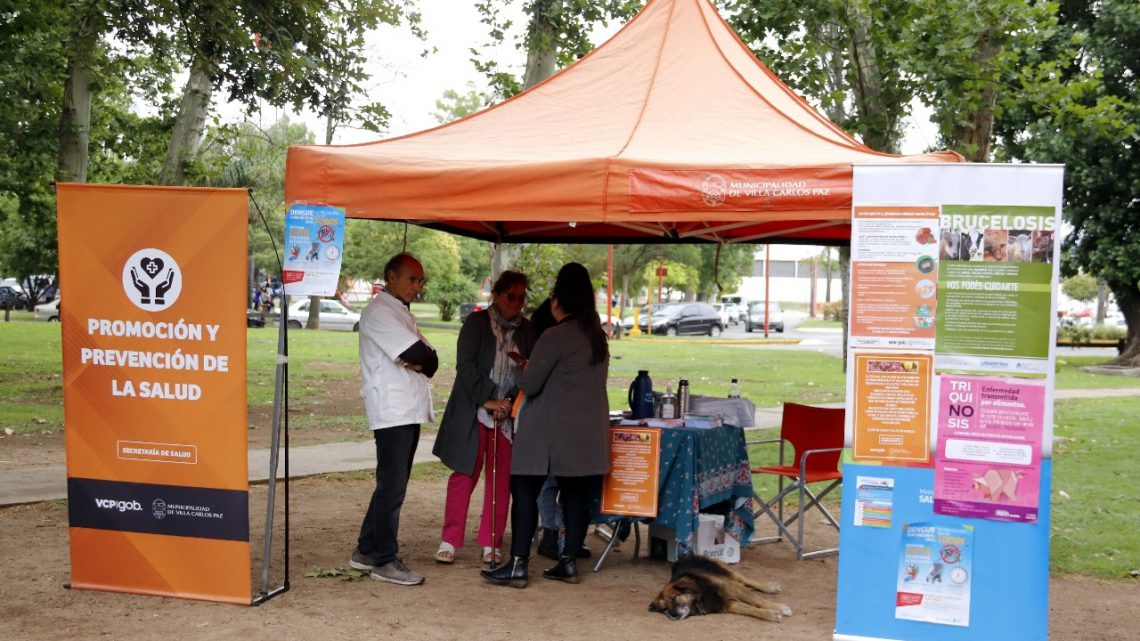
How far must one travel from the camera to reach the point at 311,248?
555 cm

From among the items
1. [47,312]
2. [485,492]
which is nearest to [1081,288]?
[47,312]

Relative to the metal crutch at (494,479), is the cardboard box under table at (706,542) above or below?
below

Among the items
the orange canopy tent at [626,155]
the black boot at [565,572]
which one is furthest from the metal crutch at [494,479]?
the orange canopy tent at [626,155]

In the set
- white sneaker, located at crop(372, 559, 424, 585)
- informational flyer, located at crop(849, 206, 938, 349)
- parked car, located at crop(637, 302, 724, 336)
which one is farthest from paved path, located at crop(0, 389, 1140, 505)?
parked car, located at crop(637, 302, 724, 336)

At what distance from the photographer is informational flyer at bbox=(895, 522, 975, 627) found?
482 cm

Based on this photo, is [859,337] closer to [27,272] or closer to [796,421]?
[796,421]

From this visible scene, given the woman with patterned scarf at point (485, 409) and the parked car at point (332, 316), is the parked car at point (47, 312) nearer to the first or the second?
the parked car at point (332, 316)

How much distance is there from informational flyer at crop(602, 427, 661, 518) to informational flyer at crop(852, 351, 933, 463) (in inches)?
60.7

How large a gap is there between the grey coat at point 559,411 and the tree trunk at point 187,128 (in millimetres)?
10504

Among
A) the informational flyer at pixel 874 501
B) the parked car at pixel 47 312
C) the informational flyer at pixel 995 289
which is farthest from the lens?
the parked car at pixel 47 312

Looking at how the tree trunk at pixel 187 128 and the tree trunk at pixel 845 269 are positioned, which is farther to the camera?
the tree trunk at pixel 187 128

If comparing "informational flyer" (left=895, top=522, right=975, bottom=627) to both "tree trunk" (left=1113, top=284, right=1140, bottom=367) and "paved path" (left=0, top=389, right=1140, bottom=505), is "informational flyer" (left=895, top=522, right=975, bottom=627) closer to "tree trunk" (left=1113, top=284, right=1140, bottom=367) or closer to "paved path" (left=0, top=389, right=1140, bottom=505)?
"paved path" (left=0, top=389, right=1140, bottom=505)

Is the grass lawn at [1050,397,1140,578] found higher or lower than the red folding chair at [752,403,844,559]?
lower

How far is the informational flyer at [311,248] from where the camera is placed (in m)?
5.51
